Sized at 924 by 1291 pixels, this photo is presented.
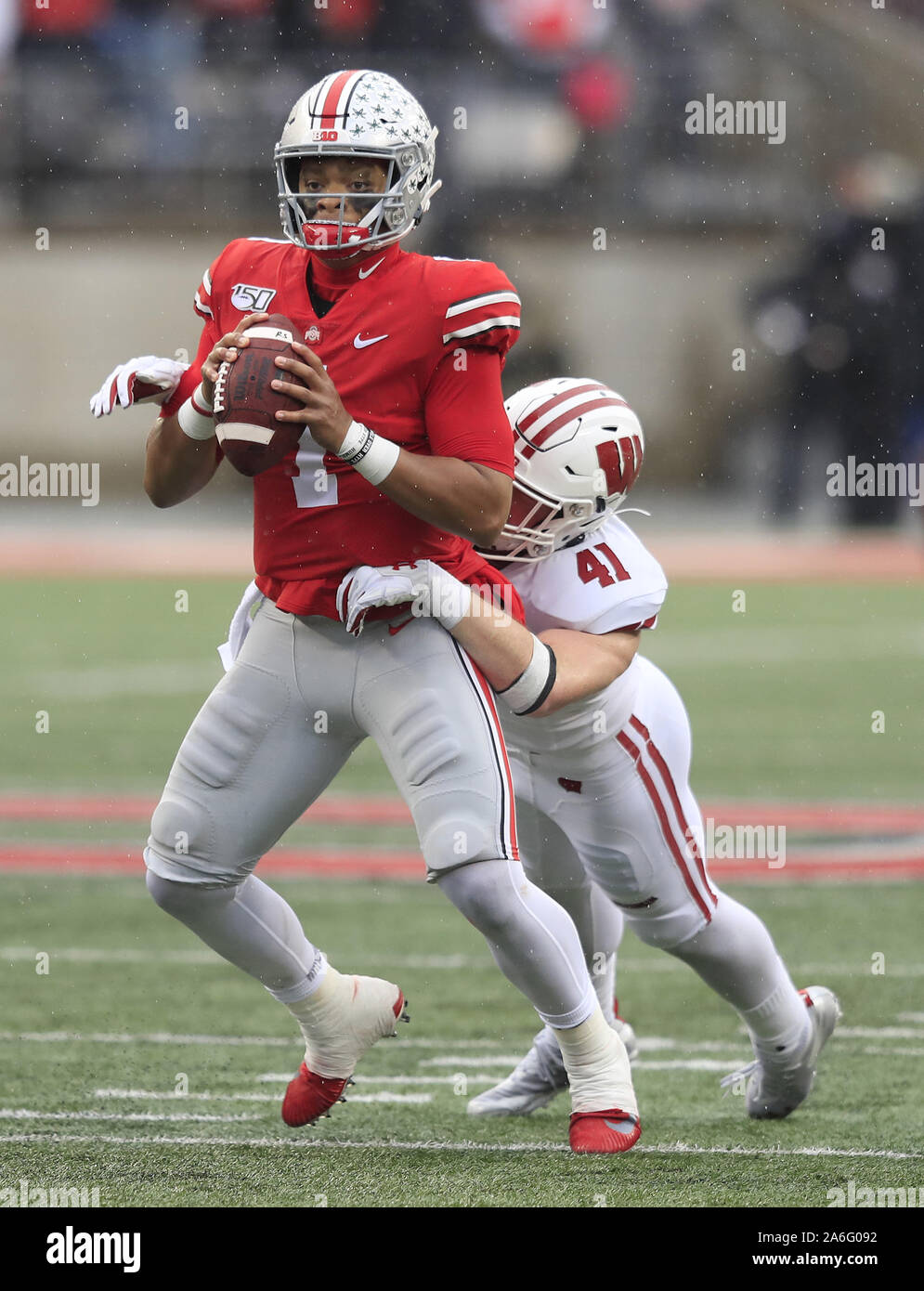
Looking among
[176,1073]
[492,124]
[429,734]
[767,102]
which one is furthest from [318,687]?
[767,102]

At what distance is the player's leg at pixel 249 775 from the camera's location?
376 centimetres

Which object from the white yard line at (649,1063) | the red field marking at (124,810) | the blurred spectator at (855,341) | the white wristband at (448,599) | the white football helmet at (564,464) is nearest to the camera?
the white wristband at (448,599)

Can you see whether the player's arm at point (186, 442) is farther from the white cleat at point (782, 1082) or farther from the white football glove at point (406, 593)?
the white cleat at point (782, 1082)

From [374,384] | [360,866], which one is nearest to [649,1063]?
[374,384]

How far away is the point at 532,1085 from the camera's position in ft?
14.2

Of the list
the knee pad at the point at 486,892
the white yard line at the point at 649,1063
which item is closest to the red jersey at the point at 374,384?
the knee pad at the point at 486,892

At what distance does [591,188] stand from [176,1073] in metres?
16.6

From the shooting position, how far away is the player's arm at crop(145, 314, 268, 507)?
3.72m

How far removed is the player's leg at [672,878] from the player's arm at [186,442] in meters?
0.92

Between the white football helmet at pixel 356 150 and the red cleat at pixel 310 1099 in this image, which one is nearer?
the white football helmet at pixel 356 150

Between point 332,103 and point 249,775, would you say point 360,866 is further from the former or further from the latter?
point 332,103

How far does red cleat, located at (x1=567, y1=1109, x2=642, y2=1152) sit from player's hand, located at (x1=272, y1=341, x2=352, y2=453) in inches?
49.3

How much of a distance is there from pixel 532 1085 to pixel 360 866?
101 inches

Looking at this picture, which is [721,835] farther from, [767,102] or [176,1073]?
[767,102]
